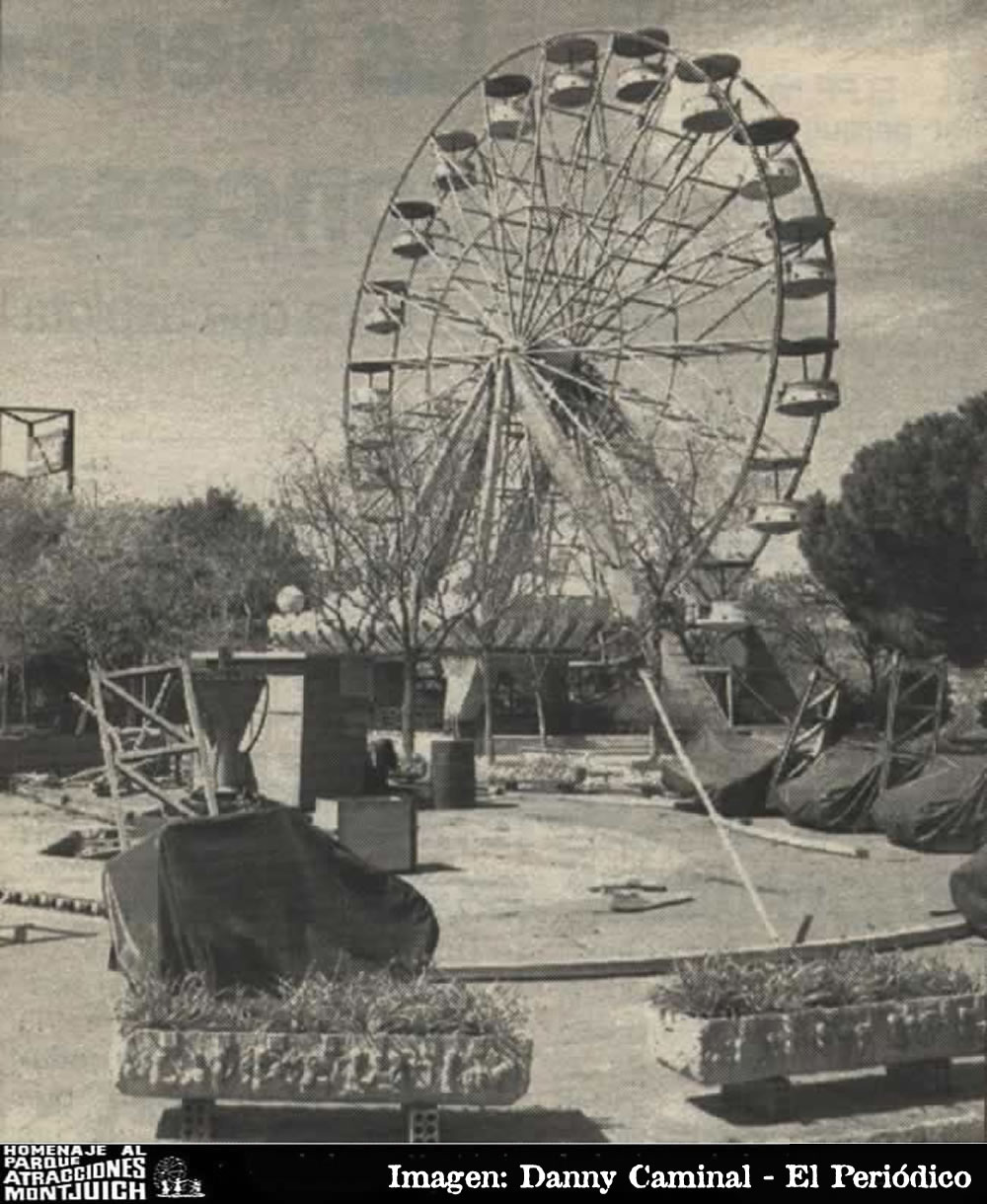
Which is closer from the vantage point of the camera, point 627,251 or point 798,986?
point 798,986

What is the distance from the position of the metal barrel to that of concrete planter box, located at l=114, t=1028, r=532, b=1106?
48.1ft

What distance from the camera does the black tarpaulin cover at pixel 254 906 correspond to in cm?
716

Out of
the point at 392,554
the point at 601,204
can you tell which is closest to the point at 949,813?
the point at 601,204

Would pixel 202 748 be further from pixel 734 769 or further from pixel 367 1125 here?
pixel 734 769

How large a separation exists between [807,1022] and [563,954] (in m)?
4.05

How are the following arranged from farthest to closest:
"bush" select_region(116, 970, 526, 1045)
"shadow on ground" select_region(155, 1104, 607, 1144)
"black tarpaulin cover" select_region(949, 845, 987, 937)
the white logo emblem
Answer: "black tarpaulin cover" select_region(949, 845, 987, 937) < "shadow on ground" select_region(155, 1104, 607, 1144) < "bush" select_region(116, 970, 526, 1045) < the white logo emblem

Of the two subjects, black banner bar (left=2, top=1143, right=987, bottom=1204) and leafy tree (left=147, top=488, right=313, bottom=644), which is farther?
leafy tree (left=147, top=488, right=313, bottom=644)

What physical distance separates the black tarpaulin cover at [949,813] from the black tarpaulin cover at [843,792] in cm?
141

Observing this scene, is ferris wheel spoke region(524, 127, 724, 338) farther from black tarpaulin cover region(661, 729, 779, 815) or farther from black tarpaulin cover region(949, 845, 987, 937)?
black tarpaulin cover region(949, 845, 987, 937)

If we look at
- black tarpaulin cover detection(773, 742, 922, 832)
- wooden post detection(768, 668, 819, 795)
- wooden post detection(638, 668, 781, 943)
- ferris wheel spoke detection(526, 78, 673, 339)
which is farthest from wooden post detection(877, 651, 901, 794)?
ferris wheel spoke detection(526, 78, 673, 339)

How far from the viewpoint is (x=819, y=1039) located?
21.5 ft

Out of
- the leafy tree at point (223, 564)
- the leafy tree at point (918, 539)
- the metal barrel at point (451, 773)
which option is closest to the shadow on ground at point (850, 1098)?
the metal barrel at point (451, 773)

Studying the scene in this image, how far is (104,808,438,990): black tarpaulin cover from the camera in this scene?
282 inches

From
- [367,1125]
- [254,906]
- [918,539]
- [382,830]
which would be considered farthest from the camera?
[918,539]
